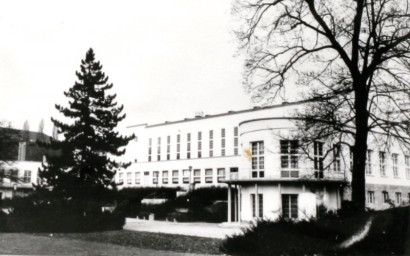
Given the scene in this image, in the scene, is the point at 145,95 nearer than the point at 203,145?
Yes

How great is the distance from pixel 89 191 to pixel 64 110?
4246mm

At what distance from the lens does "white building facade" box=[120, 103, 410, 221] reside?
21.8 m

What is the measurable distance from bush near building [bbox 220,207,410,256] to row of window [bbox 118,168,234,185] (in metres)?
29.6

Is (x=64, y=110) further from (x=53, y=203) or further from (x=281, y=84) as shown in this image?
(x=281, y=84)

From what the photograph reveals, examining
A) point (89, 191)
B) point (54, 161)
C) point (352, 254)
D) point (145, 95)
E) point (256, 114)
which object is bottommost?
point (352, 254)

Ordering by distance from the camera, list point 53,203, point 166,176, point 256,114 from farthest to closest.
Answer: point 166,176
point 256,114
point 53,203

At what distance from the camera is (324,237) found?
34.1 feet

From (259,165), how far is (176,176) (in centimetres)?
1999

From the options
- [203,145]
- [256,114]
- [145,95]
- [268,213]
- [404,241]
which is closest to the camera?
[404,241]

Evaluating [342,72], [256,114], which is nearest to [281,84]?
[342,72]

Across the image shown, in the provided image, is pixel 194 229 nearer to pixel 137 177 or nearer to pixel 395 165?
pixel 395 165

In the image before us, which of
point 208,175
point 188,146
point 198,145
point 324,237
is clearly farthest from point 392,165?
point 188,146

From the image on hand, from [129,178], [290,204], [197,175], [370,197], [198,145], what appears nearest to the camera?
[290,204]

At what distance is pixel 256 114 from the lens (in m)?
34.4
